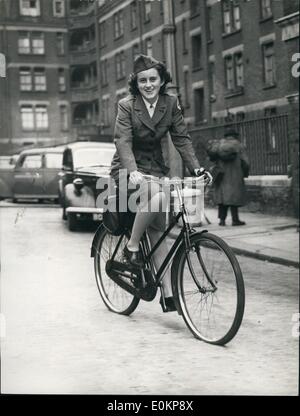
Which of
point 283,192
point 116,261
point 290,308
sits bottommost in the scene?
point 290,308

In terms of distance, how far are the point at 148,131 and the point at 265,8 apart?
1.09m

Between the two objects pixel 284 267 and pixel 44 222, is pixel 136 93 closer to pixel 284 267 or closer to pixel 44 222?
pixel 44 222

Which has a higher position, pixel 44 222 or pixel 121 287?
pixel 44 222

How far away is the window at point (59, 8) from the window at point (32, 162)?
614mm

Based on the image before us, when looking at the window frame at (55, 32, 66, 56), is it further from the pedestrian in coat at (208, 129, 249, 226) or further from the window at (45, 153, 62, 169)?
the pedestrian in coat at (208, 129, 249, 226)

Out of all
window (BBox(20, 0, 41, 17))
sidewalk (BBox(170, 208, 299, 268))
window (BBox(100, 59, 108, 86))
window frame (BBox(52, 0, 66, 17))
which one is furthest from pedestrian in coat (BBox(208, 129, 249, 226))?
window (BBox(20, 0, 41, 17))

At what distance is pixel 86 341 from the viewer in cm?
390

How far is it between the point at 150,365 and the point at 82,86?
1.24m

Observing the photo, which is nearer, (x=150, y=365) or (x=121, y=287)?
(x=150, y=365)

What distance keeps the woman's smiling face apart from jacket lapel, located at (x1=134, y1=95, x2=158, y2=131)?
3 cm

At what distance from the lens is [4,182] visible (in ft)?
12.0

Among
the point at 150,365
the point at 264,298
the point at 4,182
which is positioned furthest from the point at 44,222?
the point at 264,298

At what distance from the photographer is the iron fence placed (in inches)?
132

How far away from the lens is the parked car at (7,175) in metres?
3.53
